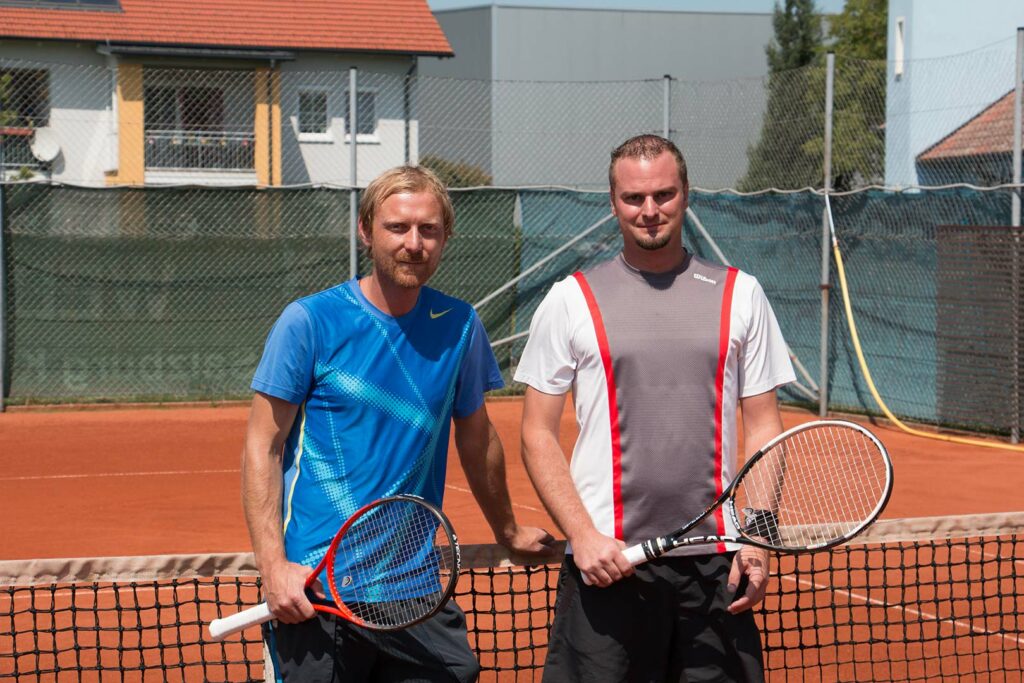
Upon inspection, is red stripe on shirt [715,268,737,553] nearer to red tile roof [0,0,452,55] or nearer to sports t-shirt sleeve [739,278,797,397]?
sports t-shirt sleeve [739,278,797,397]

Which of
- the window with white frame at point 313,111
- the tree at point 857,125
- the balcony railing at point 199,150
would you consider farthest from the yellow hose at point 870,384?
the balcony railing at point 199,150

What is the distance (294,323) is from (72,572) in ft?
3.53

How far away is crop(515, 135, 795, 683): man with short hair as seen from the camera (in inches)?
119

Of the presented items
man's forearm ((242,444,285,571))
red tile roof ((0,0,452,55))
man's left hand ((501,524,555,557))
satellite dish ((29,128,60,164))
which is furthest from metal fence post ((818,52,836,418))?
red tile roof ((0,0,452,55))

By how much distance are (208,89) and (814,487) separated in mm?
17240

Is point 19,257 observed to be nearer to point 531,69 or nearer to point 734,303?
point 734,303

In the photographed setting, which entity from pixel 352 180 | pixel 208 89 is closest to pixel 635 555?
pixel 352 180

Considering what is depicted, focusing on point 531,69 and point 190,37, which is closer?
point 190,37

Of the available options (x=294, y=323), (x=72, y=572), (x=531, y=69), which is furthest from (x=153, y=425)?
Answer: (x=531, y=69)

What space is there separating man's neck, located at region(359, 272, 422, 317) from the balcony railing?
1758 centimetres

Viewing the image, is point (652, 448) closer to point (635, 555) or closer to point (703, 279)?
point (635, 555)

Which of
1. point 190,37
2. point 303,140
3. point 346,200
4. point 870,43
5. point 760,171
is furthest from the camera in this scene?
point 870,43

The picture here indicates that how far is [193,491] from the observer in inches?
363

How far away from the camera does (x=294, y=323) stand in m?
2.91
